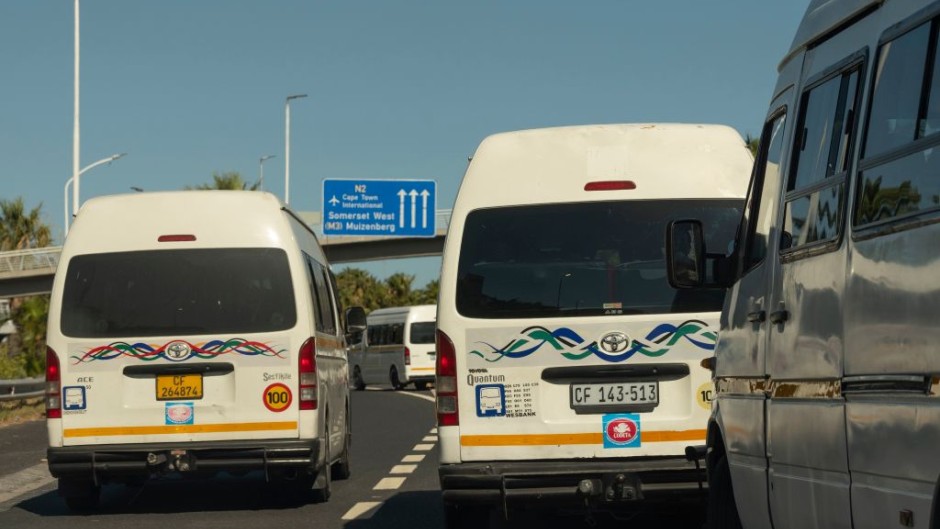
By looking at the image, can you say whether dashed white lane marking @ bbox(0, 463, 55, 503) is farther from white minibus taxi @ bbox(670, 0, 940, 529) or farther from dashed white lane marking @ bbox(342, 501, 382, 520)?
white minibus taxi @ bbox(670, 0, 940, 529)

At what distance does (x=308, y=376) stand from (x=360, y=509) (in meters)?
1.07

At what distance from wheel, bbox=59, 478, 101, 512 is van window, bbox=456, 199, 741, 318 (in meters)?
4.88

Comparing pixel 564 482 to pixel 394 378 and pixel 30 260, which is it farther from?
pixel 30 260

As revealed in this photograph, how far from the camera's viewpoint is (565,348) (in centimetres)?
945

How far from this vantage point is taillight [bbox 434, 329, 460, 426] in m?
9.39

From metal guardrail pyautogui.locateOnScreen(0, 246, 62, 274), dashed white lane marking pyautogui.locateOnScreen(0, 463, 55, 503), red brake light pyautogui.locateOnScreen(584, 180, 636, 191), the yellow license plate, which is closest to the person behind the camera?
red brake light pyautogui.locateOnScreen(584, 180, 636, 191)

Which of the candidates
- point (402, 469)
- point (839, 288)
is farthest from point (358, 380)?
point (839, 288)

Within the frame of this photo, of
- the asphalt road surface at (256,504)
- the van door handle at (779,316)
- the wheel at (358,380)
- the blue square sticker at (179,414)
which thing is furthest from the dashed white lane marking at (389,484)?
the wheel at (358,380)

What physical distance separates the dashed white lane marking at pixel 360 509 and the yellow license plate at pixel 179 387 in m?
1.43

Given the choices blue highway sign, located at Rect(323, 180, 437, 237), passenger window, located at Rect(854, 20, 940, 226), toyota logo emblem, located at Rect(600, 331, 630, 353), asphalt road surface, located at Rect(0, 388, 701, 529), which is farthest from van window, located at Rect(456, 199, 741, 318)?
blue highway sign, located at Rect(323, 180, 437, 237)

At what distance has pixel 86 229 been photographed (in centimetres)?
1295

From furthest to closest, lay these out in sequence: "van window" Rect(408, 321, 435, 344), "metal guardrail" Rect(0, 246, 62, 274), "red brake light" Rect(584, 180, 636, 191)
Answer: "metal guardrail" Rect(0, 246, 62, 274) < "van window" Rect(408, 321, 435, 344) < "red brake light" Rect(584, 180, 636, 191)

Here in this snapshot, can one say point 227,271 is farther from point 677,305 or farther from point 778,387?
point 778,387

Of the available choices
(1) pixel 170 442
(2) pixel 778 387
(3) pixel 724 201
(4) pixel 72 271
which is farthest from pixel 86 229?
(2) pixel 778 387
